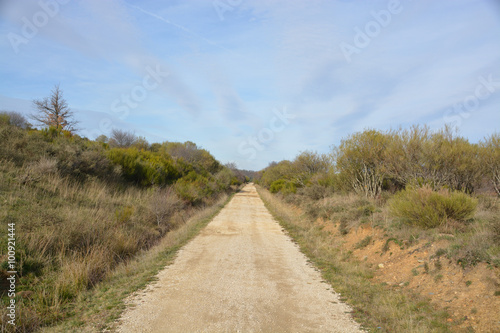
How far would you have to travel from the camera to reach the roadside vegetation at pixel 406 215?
17.5 feet

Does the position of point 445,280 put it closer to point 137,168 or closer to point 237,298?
point 237,298

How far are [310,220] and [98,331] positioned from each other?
13194 millimetres

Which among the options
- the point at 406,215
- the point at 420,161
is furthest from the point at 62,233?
the point at 420,161

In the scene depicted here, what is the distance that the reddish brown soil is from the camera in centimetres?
445

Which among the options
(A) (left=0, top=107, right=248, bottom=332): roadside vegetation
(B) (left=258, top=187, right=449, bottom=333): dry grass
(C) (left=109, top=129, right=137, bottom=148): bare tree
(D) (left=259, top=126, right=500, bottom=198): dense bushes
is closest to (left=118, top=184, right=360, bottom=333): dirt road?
(B) (left=258, top=187, right=449, bottom=333): dry grass

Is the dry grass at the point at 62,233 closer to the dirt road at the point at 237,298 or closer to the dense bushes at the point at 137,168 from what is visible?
the dirt road at the point at 237,298

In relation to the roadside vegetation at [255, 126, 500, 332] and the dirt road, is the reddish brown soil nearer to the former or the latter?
the roadside vegetation at [255, 126, 500, 332]

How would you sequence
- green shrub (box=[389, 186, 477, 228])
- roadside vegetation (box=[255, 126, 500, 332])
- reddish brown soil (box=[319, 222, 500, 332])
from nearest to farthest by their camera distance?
1. reddish brown soil (box=[319, 222, 500, 332])
2. roadside vegetation (box=[255, 126, 500, 332])
3. green shrub (box=[389, 186, 477, 228])

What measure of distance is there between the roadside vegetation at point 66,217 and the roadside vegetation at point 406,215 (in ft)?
18.6

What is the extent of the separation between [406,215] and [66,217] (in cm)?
1070

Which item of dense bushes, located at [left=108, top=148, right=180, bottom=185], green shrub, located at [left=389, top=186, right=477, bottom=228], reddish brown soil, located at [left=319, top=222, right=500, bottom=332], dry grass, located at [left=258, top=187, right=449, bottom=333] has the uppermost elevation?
dense bushes, located at [left=108, top=148, right=180, bottom=185]

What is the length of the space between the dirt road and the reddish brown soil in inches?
70.8

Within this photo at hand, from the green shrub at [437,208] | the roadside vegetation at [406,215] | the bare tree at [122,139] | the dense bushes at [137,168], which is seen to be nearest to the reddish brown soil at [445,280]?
the roadside vegetation at [406,215]

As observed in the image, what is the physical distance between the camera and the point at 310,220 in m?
15.9
